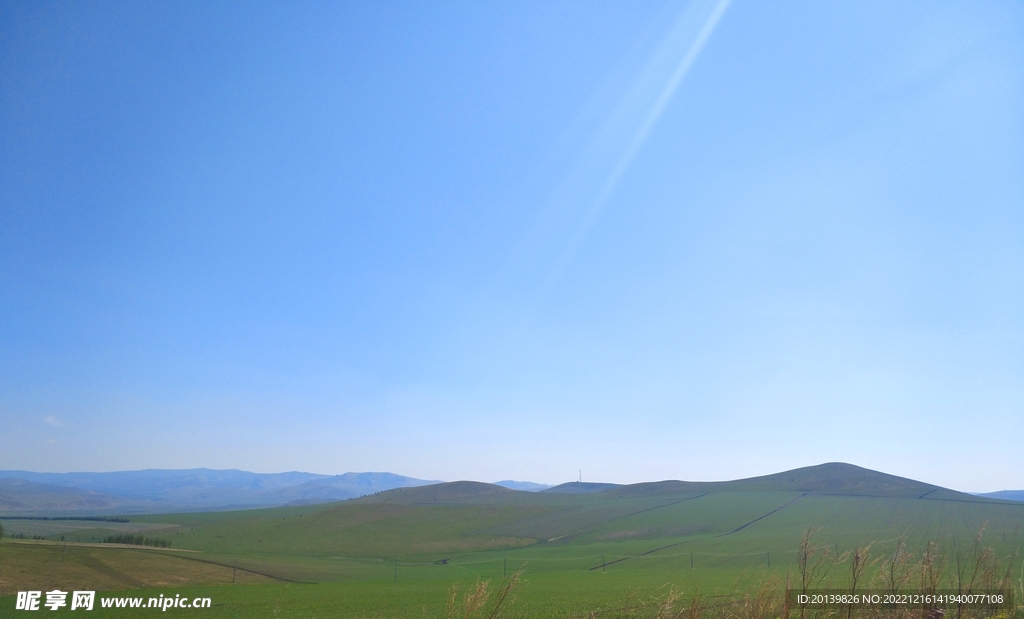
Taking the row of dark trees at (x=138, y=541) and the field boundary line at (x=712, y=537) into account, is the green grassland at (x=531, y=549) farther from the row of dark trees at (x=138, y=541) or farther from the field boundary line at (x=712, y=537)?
the row of dark trees at (x=138, y=541)

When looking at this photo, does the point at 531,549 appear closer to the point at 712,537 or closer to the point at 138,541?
the point at 712,537

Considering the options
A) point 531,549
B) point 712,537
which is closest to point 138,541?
point 531,549

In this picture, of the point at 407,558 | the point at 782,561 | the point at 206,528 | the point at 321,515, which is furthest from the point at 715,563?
the point at 206,528

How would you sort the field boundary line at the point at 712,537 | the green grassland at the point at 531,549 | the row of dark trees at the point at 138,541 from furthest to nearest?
1. the row of dark trees at the point at 138,541
2. the field boundary line at the point at 712,537
3. the green grassland at the point at 531,549

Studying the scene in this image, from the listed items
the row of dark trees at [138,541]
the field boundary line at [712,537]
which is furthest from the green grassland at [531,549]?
the row of dark trees at [138,541]

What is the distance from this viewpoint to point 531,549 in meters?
65.6

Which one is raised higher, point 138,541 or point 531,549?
point 138,541

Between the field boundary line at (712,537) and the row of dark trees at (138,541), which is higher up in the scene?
the field boundary line at (712,537)

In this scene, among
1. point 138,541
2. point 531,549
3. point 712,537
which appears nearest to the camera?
point 138,541

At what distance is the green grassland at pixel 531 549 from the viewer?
25531 mm

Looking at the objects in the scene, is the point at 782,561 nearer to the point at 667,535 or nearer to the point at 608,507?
the point at 667,535

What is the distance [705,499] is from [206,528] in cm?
8377

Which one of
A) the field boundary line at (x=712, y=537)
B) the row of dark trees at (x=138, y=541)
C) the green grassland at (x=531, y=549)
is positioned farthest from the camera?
the row of dark trees at (x=138, y=541)

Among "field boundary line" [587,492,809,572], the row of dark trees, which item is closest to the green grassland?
"field boundary line" [587,492,809,572]
